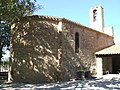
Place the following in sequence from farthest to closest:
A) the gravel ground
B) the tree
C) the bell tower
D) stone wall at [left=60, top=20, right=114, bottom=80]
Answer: the bell tower < stone wall at [left=60, top=20, right=114, bottom=80] < the tree < the gravel ground

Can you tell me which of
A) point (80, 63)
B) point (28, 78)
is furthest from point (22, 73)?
point (80, 63)

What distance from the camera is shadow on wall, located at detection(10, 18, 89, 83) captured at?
1778 cm

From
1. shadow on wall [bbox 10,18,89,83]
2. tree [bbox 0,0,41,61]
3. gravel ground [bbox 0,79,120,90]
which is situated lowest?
gravel ground [bbox 0,79,120,90]

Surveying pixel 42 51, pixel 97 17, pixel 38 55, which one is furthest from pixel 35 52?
pixel 97 17

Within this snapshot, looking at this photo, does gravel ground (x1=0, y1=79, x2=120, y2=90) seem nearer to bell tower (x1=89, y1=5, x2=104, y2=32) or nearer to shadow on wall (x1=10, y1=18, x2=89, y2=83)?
shadow on wall (x1=10, y1=18, x2=89, y2=83)

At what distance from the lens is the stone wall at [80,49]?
18.5 m

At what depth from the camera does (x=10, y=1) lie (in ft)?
54.9

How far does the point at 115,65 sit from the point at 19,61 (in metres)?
13.7

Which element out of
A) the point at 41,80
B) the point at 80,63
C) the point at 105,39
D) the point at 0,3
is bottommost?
the point at 41,80

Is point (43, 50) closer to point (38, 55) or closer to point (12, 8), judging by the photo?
point (38, 55)

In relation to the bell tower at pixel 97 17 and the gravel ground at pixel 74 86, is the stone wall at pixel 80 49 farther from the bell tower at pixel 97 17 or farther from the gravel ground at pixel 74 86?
the bell tower at pixel 97 17

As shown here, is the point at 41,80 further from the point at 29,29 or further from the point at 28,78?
the point at 29,29

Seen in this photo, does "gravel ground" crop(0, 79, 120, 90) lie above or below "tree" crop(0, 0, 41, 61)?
below

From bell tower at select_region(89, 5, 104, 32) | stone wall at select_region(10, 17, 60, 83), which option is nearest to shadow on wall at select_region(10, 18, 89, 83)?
stone wall at select_region(10, 17, 60, 83)
